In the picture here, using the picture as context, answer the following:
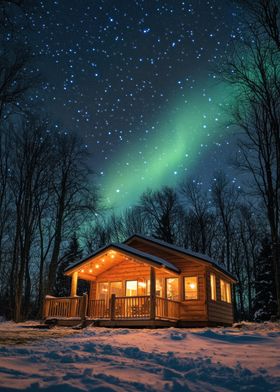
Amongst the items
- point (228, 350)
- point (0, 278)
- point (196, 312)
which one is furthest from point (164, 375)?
point (0, 278)

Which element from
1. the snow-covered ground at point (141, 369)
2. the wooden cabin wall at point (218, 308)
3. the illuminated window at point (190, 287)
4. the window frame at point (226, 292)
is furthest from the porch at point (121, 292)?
the snow-covered ground at point (141, 369)

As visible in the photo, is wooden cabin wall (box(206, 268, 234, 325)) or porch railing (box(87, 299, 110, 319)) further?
wooden cabin wall (box(206, 268, 234, 325))

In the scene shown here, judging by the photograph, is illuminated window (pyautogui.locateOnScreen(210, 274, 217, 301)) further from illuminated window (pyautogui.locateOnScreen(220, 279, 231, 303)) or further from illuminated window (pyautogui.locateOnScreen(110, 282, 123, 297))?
illuminated window (pyautogui.locateOnScreen(110, 282, 123, 297))

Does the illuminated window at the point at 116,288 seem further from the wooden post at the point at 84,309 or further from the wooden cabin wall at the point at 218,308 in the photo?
the wooden cabin wall at the point at 218,308

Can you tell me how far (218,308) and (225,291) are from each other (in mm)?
3087

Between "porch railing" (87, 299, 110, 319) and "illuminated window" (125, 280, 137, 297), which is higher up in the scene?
"illuminated window" (125, 280, 137, 297)

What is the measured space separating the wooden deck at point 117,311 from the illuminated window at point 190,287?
90 centimetres

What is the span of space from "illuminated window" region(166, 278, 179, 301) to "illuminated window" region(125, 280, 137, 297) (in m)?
2.18

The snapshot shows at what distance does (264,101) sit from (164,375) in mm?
15129

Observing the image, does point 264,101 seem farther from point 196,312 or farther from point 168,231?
point 168,231

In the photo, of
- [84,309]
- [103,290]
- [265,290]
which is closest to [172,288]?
[103,290]

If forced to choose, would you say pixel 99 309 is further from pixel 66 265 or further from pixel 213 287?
pixel 66 265

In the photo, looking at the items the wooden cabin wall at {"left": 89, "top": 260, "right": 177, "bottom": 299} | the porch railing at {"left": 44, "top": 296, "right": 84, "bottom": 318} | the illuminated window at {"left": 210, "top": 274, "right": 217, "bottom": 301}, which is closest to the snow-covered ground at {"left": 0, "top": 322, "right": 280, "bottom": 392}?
the porch railing at {"left": 44, "top": 296, "right": 84, "bottom": 318}

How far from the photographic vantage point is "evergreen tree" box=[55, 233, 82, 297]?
37.8 m
